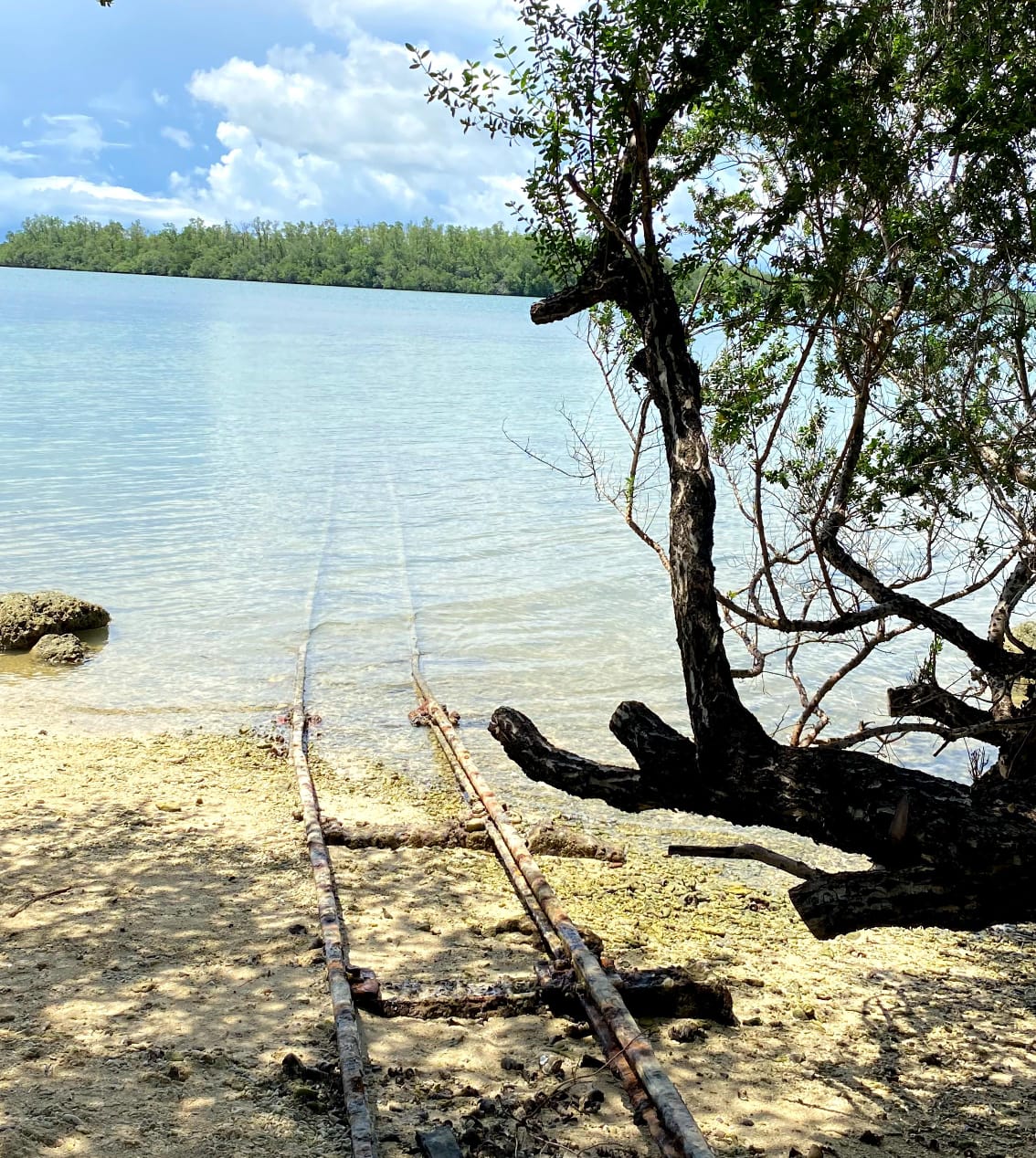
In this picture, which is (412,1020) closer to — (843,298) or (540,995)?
(540,995)

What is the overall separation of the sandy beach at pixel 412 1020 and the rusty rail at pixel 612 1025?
100 mm

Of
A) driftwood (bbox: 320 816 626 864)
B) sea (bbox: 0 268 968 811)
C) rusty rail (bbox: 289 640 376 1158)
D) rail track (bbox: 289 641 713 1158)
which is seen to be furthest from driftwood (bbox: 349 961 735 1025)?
sea (bbox: 0 268 968 811)

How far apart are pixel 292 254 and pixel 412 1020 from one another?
169 meters

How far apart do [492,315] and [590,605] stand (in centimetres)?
10922

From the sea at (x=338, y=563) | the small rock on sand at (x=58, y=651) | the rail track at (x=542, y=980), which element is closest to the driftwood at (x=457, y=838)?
the rail track at (x=542, y=980)

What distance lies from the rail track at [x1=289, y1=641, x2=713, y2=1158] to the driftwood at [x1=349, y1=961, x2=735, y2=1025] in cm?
4

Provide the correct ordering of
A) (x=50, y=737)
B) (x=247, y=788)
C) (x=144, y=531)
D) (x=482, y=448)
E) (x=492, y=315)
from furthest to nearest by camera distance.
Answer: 1. (x=492, y=315)
2. (x=482, y=448)
3. (x=144, y=531)
4. (x=50, y=737)
5. (x=247, y=788)

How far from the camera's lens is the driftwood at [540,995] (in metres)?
5.08

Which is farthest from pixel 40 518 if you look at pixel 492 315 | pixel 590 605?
pixel 492 315

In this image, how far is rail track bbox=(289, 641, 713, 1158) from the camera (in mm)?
3957

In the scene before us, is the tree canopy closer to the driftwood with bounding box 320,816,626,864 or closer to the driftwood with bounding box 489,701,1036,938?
the driftwood with bounding box 489,701,1036,938

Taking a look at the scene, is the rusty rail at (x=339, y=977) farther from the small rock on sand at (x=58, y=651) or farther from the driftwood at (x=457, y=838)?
the small rock on sand at (x=58, y=651)

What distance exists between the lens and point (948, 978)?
6.44m

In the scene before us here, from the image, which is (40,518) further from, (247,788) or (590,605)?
(247,788)
